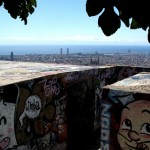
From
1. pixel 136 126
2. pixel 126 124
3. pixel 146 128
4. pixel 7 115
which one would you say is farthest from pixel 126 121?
pixel 7 115

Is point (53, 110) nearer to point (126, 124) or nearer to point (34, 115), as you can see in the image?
point (34, 115)

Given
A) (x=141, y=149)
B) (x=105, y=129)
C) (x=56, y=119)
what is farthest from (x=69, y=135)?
(x=141, y=149)

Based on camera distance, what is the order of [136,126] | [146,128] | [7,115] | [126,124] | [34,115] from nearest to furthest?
[146,128] < [136,126] < [7,115] < [126,124] < [34,115]

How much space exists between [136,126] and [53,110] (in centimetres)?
358

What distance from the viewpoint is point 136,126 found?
30.3 ft

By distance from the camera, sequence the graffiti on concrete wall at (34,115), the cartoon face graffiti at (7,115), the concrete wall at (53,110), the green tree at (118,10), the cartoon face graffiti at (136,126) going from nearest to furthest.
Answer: the green tree at (118,10), the cartoon face graffiti at (136,126), the cartoon face graffiti at (7,115), the graffiti on concrete wall at (34,115), the concrete wall at (53,110)

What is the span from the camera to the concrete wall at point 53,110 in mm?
9593

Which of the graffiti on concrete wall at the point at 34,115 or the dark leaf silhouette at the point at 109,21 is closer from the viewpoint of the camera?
the dark leaf silhouette at the point at 109,21

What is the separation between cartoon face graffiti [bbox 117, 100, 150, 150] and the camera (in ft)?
29.6

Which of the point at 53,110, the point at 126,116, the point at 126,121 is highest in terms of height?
the point at 126,116

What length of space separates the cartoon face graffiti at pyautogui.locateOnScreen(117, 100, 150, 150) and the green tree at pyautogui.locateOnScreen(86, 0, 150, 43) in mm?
6954

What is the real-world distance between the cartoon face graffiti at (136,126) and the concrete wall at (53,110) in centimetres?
296

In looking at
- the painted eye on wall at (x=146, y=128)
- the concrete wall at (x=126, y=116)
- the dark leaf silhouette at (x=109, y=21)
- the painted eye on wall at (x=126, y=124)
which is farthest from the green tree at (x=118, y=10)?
the painted eye on wall at (x=126, y=124)

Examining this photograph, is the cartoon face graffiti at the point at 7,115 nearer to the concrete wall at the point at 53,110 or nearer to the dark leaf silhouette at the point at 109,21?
the concrete wall at the point at 53,110
